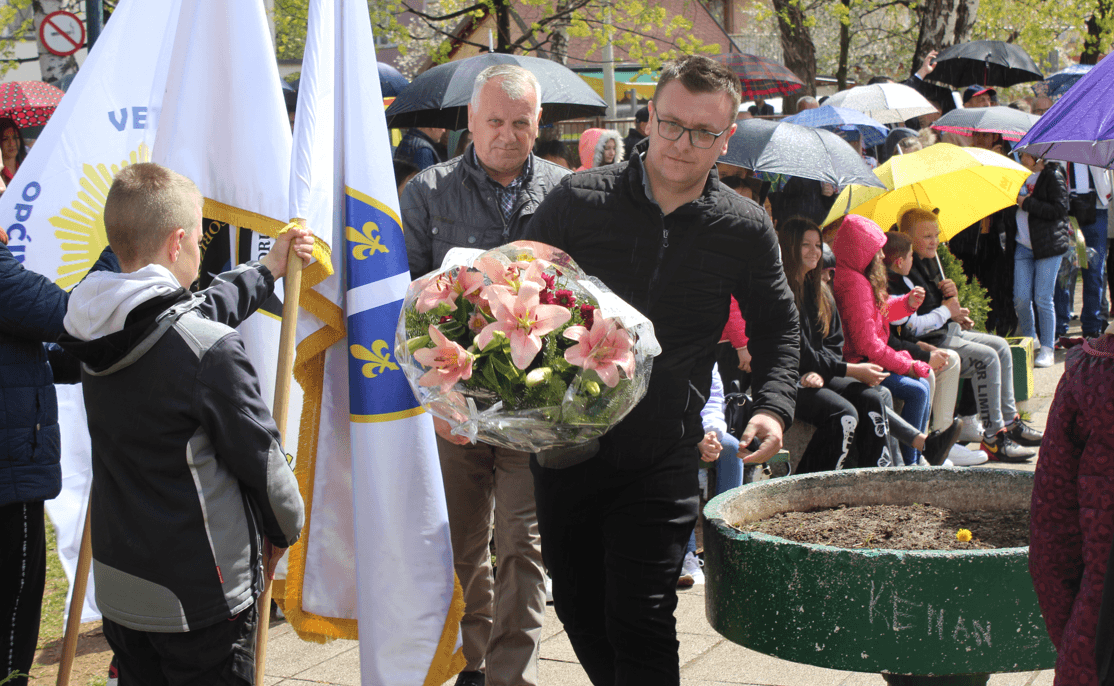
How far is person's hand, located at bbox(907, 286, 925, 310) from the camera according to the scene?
6824 mm

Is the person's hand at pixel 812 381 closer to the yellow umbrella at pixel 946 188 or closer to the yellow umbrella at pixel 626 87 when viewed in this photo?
the yellow umbrella at pixel 946 188

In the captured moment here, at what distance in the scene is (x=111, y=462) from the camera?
2.64m

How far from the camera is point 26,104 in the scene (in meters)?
7.88

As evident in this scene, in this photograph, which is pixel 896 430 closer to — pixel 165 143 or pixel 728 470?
pixel 728 470

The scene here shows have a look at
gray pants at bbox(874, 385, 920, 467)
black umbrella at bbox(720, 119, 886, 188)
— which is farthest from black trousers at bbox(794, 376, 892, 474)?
black umbrella at bbox(720, 119, 886, 188)

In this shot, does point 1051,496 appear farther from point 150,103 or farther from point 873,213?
point 873,213

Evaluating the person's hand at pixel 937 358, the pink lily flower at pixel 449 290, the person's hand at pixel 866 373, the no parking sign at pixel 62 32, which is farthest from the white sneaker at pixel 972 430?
the no parking sign at pixel 62 32

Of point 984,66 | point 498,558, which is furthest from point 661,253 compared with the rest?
point 984,66

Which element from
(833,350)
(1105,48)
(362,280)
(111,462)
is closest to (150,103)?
(362,280)

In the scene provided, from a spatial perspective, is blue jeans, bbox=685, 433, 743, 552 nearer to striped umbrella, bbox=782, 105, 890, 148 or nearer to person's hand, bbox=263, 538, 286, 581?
person's hand, bbox=263, 538, 286, 581

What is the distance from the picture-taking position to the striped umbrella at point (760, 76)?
50.5 ft

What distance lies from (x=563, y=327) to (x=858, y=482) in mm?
1258

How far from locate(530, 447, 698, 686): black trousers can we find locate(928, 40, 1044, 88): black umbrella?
14598mm

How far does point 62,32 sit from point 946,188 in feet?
25.6
